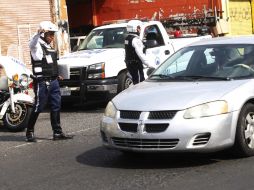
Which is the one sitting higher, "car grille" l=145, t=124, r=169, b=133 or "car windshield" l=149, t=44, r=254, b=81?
"car windshield" l=149, t=44, r=254, b=81

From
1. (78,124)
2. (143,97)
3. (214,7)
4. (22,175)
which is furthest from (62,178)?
(214,7)

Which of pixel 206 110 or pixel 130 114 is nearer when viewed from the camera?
pixel 206 110

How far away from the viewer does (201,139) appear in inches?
269

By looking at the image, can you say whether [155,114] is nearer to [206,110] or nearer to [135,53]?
[206,110]

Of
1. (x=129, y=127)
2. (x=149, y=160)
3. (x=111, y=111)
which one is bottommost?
(x=149, y=160)

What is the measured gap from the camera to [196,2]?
18.9 m

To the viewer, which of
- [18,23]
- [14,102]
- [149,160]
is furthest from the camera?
[18,23]

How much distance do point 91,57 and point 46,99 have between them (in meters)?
3.96

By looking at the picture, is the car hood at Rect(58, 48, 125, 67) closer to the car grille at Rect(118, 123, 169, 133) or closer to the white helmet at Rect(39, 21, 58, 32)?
the white helmet at Rect(39, 21, 58, 32)

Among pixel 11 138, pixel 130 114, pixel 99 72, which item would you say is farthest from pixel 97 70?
pixel 130 114

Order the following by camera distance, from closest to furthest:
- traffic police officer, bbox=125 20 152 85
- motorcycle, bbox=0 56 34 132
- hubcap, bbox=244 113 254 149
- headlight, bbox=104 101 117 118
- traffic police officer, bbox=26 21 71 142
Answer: hubcap, bbox=244 113 254 149 < headlight, bbox=104 101 117 118 < traffic police officer, bbox=26 21 71 142 < motorcycle, bbox=0 56 34 132 < traffic police officer, bbox=125 20 152 85

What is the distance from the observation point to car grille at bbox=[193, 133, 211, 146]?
22.4ft

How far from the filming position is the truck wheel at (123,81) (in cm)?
1312

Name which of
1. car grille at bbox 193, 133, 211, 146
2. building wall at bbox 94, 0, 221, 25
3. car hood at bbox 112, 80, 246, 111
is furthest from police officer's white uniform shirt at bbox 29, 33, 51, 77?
building wall at bbox 94, 0, 221, 25
